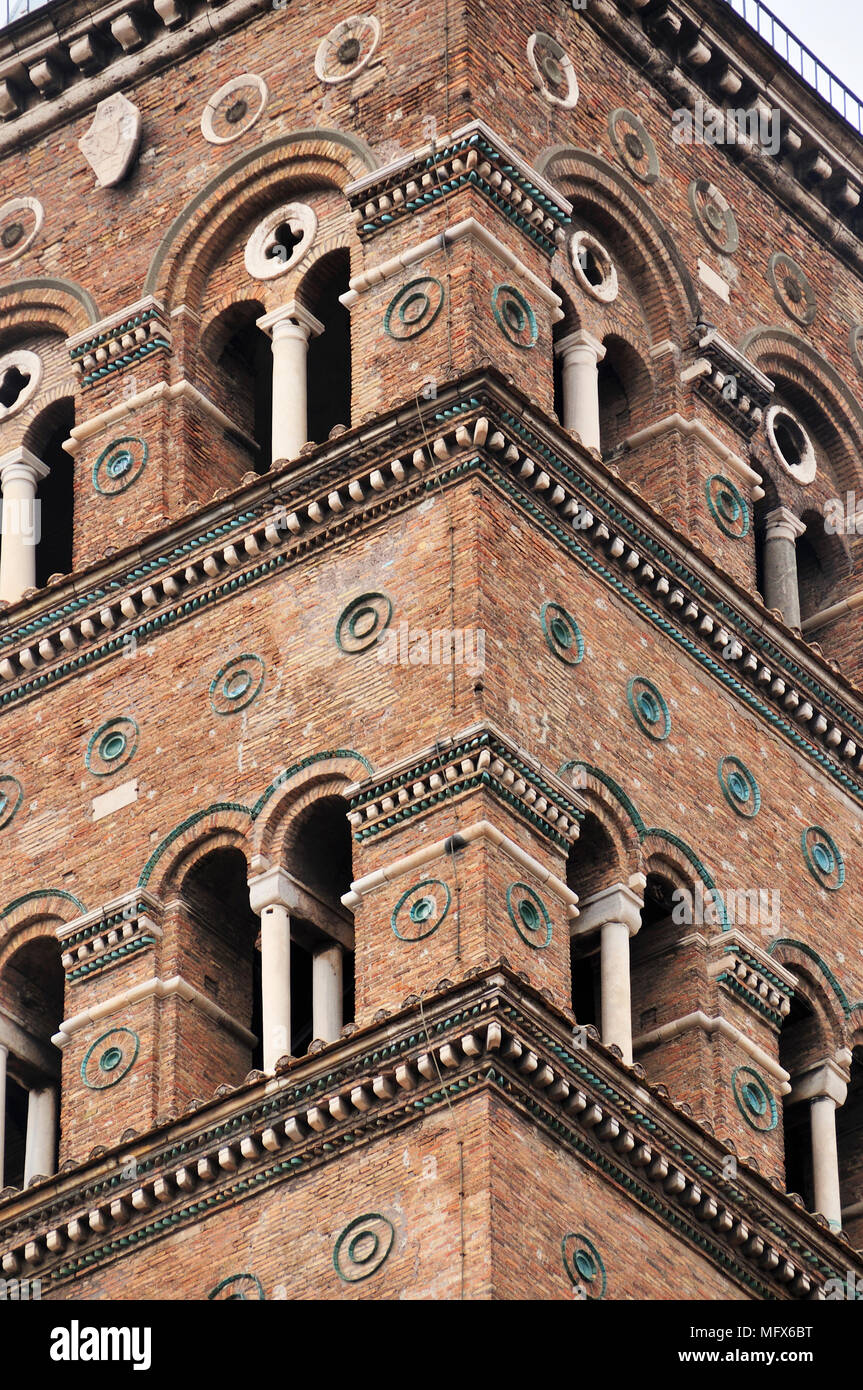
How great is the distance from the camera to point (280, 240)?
3981 centimetres

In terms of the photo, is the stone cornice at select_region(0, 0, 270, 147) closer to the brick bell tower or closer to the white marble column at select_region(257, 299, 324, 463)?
the brick bell tower

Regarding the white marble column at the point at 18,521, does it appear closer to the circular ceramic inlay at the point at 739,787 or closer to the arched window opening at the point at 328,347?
the arched window opening at the point at 328,347

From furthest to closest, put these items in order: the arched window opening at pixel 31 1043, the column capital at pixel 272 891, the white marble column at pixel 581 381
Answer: the white marble column at pixel 581 381 < the arched window opening at pixel 31 1043 < the column capital at pixel 272 891

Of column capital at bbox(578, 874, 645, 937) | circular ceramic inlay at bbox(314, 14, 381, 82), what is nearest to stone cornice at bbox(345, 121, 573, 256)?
circular ceramic inlay at bbox(314, 14, 381, 82)

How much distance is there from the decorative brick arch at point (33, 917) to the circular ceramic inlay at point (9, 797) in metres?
0.83

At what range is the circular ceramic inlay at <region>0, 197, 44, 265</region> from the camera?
1635 inches

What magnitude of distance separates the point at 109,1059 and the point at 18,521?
600 cm

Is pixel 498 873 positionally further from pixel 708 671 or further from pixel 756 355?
pixel 756 355

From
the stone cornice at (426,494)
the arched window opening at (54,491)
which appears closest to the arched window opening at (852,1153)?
the stone cornice at (426,494)

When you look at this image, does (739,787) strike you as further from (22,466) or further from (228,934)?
(22,466)

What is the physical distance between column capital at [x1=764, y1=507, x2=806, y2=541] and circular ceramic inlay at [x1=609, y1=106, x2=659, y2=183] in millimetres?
2781

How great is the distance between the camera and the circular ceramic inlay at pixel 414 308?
37.6 m

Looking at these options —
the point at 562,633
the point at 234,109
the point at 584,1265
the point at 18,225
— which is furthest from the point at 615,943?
the point at 18,225
